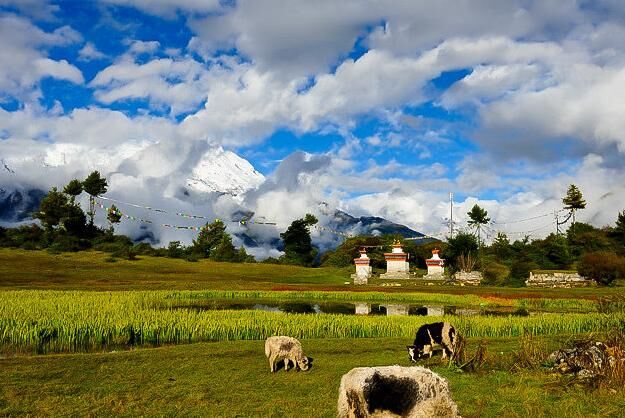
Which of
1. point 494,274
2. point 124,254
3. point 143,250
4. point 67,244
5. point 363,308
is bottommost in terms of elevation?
point 363,308

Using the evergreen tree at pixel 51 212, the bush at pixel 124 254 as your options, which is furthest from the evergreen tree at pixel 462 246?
the evergreen tree at pixel 51 212

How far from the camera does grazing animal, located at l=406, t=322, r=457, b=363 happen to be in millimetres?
17078

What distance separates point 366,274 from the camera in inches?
3140

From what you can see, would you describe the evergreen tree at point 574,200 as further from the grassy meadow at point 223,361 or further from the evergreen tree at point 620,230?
the grassy meadow at point 223,361

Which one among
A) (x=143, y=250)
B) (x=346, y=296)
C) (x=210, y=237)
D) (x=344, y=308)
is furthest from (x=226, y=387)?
(x=210, y=237)

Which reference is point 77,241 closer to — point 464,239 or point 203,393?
point 464,239

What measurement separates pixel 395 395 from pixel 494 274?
8338 centimetres

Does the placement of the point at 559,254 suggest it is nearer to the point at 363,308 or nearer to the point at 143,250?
the point at 363,308

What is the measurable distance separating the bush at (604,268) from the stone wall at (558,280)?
145cm

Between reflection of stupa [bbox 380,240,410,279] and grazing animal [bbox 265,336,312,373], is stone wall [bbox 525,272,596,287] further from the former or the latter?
grazing animal [bbox 265,336,312,373]

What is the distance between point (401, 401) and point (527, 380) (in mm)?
8678

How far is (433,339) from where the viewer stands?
56.7ft

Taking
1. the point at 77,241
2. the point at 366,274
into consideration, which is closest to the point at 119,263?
the point at 77,241

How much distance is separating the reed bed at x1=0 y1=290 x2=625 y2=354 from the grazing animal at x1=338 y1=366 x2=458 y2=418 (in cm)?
1234
